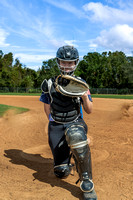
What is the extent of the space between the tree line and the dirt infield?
5089cm

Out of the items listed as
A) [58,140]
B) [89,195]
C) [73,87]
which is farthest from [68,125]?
[89,195]

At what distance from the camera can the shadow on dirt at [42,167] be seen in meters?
3.59

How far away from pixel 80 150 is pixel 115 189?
0.96 meters

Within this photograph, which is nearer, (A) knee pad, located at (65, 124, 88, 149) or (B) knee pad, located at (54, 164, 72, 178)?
(A) knee pad, located at (65, 124, 88, 149)

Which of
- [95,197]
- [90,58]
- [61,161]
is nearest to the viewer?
[95,197]

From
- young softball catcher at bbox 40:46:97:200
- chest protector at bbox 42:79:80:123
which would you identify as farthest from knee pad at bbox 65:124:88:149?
chest protector at bbox 42:79:80:123

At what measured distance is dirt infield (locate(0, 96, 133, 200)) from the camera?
11.1ft

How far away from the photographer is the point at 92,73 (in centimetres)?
6425

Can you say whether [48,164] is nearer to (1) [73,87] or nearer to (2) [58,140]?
(2) [58,140]

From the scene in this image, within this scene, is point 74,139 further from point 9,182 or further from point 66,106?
point 9,182

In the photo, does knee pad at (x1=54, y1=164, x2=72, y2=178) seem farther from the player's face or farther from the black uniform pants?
the player's face

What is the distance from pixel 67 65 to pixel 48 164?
Result: 8.09 ft

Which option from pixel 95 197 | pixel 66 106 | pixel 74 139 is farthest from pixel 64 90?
pixel 95 197

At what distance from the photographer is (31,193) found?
3.37 meters
